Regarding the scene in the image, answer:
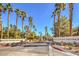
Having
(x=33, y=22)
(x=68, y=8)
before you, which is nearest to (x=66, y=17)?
(x=68, y=8)

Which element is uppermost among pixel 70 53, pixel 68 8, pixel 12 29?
pixel 68 8

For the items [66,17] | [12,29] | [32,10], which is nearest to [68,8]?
[66,17]

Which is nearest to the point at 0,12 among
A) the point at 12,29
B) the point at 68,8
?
the point at 12,29

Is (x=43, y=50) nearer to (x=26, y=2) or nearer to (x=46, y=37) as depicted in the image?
(x=46, y=37)

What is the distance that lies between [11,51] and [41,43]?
A: 0.47 m

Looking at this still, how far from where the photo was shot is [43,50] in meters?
5.10

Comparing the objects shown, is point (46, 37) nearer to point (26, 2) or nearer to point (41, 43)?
point (41, 43)

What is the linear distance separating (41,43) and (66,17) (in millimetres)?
545

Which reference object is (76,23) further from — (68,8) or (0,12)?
(0,12)

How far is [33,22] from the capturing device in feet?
16.7

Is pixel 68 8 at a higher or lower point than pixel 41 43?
higher

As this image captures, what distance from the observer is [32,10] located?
5.10m

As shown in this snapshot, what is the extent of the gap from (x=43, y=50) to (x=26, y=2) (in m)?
0.76

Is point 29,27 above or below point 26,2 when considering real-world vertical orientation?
below
